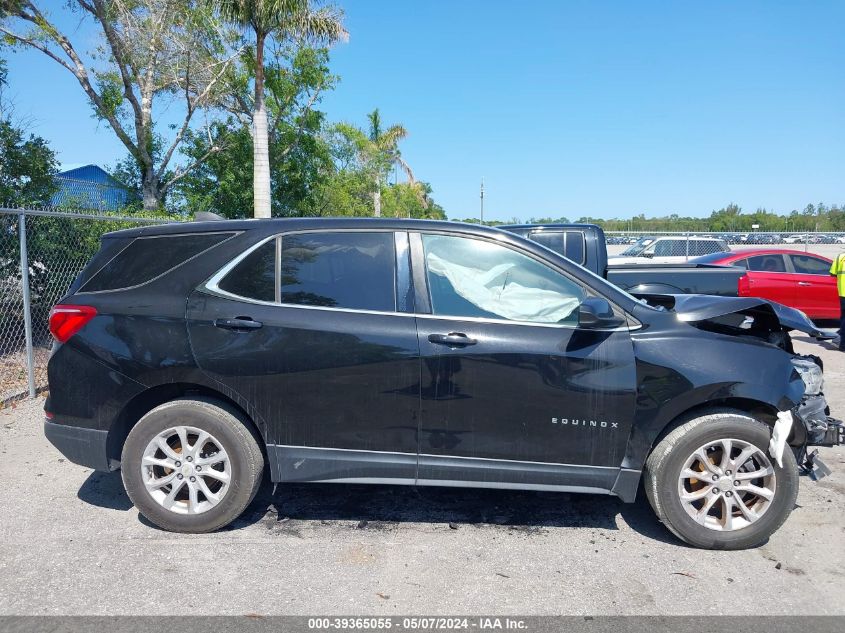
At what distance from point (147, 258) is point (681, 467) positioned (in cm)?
341

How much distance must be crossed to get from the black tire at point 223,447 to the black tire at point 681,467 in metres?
2.32

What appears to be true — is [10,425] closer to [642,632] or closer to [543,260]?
[543,260]

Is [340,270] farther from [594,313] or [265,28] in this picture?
[265,28]

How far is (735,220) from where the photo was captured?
77500 millimetres

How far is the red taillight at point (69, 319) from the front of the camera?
3.78 metres

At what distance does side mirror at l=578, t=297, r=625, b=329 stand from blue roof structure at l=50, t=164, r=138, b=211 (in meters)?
9.99

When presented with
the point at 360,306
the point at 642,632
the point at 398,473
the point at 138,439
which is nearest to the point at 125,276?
the point at 138,439

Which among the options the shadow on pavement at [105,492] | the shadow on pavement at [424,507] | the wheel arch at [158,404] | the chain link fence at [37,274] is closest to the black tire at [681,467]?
the shadow on pavement at [424,507]

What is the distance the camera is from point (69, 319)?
3.80 metres

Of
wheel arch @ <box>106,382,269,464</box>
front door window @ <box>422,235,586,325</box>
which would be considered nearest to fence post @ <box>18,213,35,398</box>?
wheel arch @ <box>106,382,269,464</box>

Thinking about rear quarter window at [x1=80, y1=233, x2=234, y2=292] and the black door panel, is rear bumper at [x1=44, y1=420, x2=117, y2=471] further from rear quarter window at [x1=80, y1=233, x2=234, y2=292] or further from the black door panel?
the black door panel

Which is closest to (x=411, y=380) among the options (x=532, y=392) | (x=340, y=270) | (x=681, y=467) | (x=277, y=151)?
(x=532, y=392)

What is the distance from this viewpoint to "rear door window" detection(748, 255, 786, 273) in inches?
470

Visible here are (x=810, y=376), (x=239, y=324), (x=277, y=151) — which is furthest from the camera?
(x=277, y=151)
